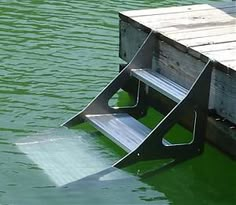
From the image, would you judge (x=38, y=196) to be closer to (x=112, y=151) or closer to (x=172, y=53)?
(x=112, y=151)

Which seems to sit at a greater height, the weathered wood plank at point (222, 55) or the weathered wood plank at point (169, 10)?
the weathered wood plank at point (169, 10)

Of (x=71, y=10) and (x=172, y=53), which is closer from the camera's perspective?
(x=172, y=53)

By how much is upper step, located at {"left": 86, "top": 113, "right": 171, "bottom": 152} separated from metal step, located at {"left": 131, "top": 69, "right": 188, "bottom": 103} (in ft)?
1.10

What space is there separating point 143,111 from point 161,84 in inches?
26.7

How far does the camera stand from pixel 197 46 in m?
6.90

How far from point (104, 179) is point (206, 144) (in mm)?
1014

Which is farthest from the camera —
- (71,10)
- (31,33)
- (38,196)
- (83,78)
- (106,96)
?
(71,10)

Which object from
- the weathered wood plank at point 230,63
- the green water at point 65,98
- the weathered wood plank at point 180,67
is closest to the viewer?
the green water at point 65,98

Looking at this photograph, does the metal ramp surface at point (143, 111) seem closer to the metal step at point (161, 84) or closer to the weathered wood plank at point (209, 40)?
the metal step at point (161, 84)

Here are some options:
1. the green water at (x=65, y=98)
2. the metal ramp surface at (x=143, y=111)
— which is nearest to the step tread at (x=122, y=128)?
the metal ramp surface at (x=143, y=111)

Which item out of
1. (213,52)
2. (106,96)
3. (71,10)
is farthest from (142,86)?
(71,10)

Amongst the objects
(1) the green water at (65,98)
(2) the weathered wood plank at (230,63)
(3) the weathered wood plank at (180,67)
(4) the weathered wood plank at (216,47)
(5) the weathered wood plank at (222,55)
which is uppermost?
(4) the weathered wood plank at (216,47)

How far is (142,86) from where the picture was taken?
7684 millimetres

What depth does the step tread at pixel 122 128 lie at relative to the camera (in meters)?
6.66
